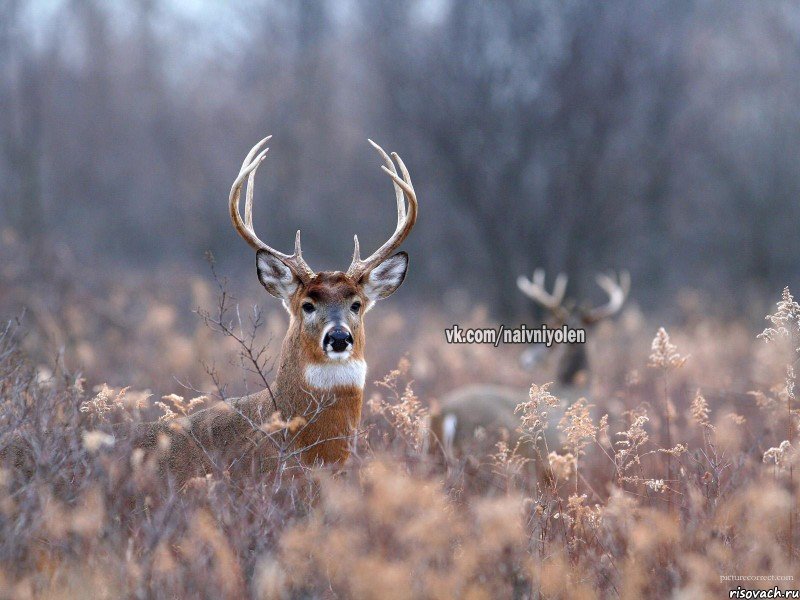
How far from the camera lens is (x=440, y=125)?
15.9 m

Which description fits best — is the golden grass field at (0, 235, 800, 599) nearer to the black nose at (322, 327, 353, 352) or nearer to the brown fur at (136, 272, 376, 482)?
the brown fur at (136, 272, 376, 482)

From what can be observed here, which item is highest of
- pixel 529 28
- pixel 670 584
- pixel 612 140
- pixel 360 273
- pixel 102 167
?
pixel 102 167

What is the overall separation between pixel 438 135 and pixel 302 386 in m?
11.4

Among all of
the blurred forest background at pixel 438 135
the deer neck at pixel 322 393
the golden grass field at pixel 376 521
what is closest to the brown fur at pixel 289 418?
the deer neck at pixel 322 393

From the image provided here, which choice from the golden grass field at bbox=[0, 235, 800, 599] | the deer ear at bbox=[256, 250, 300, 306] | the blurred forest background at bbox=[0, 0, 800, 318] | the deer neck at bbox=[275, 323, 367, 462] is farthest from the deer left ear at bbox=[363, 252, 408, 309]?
the blurred forest background at bbox=[0, 0, 800, 318]

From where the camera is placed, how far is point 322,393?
4934mm

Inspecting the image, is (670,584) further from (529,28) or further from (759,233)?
(759,233)

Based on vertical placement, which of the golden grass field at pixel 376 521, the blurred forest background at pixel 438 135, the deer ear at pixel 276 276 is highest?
the blurred forest background at pixel 438 135

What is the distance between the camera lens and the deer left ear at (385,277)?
5539 mm

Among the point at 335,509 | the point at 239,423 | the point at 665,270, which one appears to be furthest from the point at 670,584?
the point at 665,270

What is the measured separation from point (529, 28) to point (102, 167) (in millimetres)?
16037

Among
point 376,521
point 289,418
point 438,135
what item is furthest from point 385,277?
point 438,135

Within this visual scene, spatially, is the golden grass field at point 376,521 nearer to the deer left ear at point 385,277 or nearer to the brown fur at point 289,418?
the brown fur at point 289,418

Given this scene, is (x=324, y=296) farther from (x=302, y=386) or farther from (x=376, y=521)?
(x=376, y=521)
